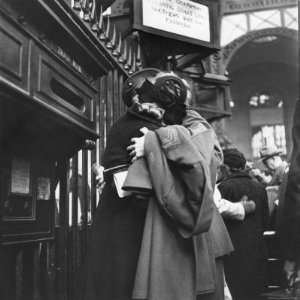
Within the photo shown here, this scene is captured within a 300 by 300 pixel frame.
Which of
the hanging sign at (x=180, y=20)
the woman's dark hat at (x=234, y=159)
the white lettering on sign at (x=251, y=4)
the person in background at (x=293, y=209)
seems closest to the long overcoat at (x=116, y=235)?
the person in background at (x=293, y=209)

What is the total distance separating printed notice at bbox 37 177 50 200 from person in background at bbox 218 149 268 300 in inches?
72.8

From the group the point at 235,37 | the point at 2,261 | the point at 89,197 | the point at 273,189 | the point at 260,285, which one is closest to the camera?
the point at 2,261

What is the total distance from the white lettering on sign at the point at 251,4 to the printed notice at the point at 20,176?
1554cm

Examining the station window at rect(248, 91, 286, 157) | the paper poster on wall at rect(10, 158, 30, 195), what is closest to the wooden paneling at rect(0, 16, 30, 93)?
the paper poster on wall at rect(10, 158, 30, 195)

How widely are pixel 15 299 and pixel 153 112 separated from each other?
1.11 metres

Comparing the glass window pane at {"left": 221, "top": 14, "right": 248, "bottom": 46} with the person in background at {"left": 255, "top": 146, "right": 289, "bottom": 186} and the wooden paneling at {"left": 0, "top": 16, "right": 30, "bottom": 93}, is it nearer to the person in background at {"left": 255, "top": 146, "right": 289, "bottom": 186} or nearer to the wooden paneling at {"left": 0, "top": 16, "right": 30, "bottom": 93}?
the person in background at {"left": 255, "top": 146, "right": 289, "bottom": 186}

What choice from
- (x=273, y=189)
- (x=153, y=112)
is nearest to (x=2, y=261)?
(x=153, y=112)

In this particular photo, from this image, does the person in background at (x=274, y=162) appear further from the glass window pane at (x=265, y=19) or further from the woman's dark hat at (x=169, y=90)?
the glass window pane at (x=265, y=19)

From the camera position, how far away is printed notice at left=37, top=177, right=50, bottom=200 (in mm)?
2291

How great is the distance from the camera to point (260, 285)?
12.4 feet

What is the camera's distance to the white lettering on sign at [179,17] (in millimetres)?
3695

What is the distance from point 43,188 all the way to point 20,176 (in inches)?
10.4

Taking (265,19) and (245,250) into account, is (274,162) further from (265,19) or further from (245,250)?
(265,19)

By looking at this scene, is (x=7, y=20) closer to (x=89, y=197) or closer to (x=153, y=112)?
(x=153, y=112)
